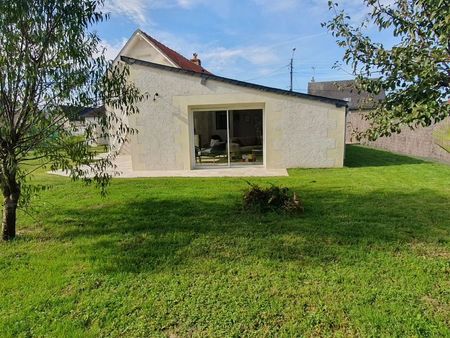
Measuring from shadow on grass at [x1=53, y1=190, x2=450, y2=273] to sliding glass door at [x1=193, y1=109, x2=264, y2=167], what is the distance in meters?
6.19

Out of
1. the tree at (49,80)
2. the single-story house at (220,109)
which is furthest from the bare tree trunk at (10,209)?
the single-story house at (220,109)

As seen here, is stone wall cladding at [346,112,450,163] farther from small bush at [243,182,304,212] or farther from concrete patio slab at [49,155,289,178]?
small bush at [243,182,304,212]

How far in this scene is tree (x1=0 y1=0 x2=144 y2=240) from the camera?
160 inches

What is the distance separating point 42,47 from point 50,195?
508 centimetres

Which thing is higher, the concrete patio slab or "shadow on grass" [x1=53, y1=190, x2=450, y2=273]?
the concrete patio slab

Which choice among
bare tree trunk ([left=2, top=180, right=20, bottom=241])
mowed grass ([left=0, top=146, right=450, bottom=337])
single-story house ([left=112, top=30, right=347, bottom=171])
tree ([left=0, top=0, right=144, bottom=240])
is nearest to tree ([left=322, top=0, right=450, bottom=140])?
mowed grass ([left=0, top=146, right=450, bottom=337])

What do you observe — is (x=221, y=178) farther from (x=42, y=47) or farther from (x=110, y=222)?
(x=42, y=47)

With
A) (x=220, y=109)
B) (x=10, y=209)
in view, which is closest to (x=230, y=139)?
(x=220, y=109)

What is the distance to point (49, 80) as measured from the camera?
429 centimetres

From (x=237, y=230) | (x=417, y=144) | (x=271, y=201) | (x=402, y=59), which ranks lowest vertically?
(x=237, y=230)

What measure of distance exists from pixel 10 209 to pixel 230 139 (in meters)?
9.49

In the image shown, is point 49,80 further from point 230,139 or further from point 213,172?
point 230,139

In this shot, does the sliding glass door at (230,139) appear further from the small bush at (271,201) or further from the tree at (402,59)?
the tree at (402,59)

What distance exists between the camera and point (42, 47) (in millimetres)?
4281
